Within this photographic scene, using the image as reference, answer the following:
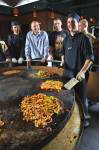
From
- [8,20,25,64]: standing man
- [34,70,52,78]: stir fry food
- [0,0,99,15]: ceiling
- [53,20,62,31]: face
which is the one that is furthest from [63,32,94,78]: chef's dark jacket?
[0,0,99,15]: ceiling

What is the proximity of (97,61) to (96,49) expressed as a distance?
0.30 metres

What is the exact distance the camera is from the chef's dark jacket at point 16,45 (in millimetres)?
5105

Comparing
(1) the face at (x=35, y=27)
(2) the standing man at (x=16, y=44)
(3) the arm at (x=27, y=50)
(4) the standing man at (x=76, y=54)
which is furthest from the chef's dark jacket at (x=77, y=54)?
(2) the standing man at (x=16, y=44)

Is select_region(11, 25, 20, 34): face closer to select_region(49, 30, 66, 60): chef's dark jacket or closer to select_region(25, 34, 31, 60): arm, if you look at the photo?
select_region(25, 34, 31, 60): arm

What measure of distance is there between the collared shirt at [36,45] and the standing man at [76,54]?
107 centimetres

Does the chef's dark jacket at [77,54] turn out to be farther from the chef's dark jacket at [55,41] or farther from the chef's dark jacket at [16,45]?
the chef's dark jacket at [16,45]

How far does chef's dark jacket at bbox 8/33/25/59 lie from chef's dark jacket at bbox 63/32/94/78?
5.26ft

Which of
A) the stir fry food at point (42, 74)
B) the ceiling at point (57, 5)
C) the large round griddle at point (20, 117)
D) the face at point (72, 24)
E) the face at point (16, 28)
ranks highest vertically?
the ceiling at point (57, 5)

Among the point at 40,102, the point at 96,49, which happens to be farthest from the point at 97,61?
the point at 40,102

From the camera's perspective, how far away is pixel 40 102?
91.2 inches

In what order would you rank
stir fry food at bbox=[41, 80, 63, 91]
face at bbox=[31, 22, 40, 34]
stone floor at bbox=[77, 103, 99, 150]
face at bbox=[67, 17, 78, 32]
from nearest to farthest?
stir fry food at bbox=[41, 80, 63, 91], stone floor at bbox=[77, 103, 99, 150], face at bbox=[67, 17, 78, 32], face at bbox=[31, 22, 40, 34]

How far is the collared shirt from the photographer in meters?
4.77

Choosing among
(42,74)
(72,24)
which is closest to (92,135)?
(42,74)

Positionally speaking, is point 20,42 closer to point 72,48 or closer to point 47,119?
point 72,48
